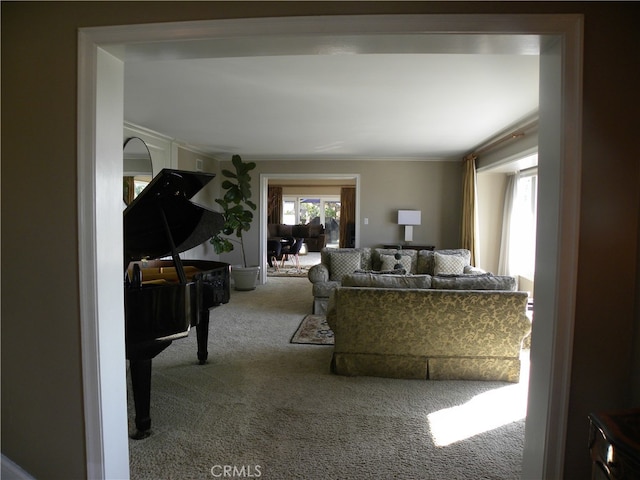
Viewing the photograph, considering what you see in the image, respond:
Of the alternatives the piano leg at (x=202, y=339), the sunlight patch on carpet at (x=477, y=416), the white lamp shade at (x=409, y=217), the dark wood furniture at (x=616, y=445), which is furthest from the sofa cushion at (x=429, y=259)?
the dark wood furniture at (x=616, y=445)

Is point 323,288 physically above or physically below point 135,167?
below

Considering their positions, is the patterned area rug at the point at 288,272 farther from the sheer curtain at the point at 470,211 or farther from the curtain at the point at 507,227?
the curtain at the point at 507,227

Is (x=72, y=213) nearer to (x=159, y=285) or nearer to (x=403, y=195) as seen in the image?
(x=159, y=285)

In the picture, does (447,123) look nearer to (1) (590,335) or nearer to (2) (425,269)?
(2) (425,269)

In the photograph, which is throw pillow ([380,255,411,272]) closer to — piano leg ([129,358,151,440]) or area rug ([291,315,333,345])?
area rug ([291,315,333,345])

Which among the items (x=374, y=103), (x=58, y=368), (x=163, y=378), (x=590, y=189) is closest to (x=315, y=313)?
(x=163, y=378)

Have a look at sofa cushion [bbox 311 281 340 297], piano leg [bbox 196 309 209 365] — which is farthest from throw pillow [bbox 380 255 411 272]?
piano leg [bbox 196 309 209 365]

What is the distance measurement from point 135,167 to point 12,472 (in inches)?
140

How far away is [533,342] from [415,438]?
3.49ft

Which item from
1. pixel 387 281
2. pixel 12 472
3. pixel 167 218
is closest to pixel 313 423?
pixel 387 281

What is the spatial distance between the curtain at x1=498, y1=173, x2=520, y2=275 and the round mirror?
5.43m

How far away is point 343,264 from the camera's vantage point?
215 inches

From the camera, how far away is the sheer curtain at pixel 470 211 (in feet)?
19.5

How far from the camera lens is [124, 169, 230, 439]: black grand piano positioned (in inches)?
83.3
